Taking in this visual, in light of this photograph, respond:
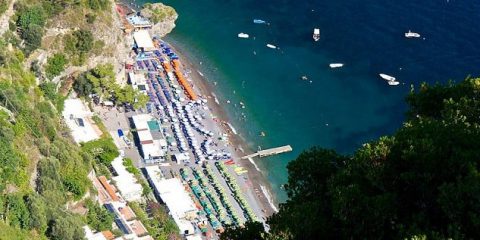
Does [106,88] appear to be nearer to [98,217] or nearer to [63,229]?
[98,217]

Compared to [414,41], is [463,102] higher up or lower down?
higher up

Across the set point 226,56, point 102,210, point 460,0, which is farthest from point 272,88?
point 460,0

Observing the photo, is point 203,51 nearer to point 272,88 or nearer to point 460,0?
point 272,88

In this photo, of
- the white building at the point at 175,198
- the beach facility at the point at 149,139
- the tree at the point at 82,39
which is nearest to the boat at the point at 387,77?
the beach facility at the point at 149,139

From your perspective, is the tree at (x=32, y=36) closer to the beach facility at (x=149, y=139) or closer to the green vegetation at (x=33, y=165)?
the green vegetation at (x=33, y=165)

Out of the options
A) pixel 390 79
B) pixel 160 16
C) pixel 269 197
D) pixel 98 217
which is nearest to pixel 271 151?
pixel 269 197

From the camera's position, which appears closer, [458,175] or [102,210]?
[458,175]

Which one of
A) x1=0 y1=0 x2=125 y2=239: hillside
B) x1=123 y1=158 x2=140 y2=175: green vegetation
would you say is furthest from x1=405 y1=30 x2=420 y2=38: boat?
x1=123 y1=158 x2=140 y2=175: green vegetation
